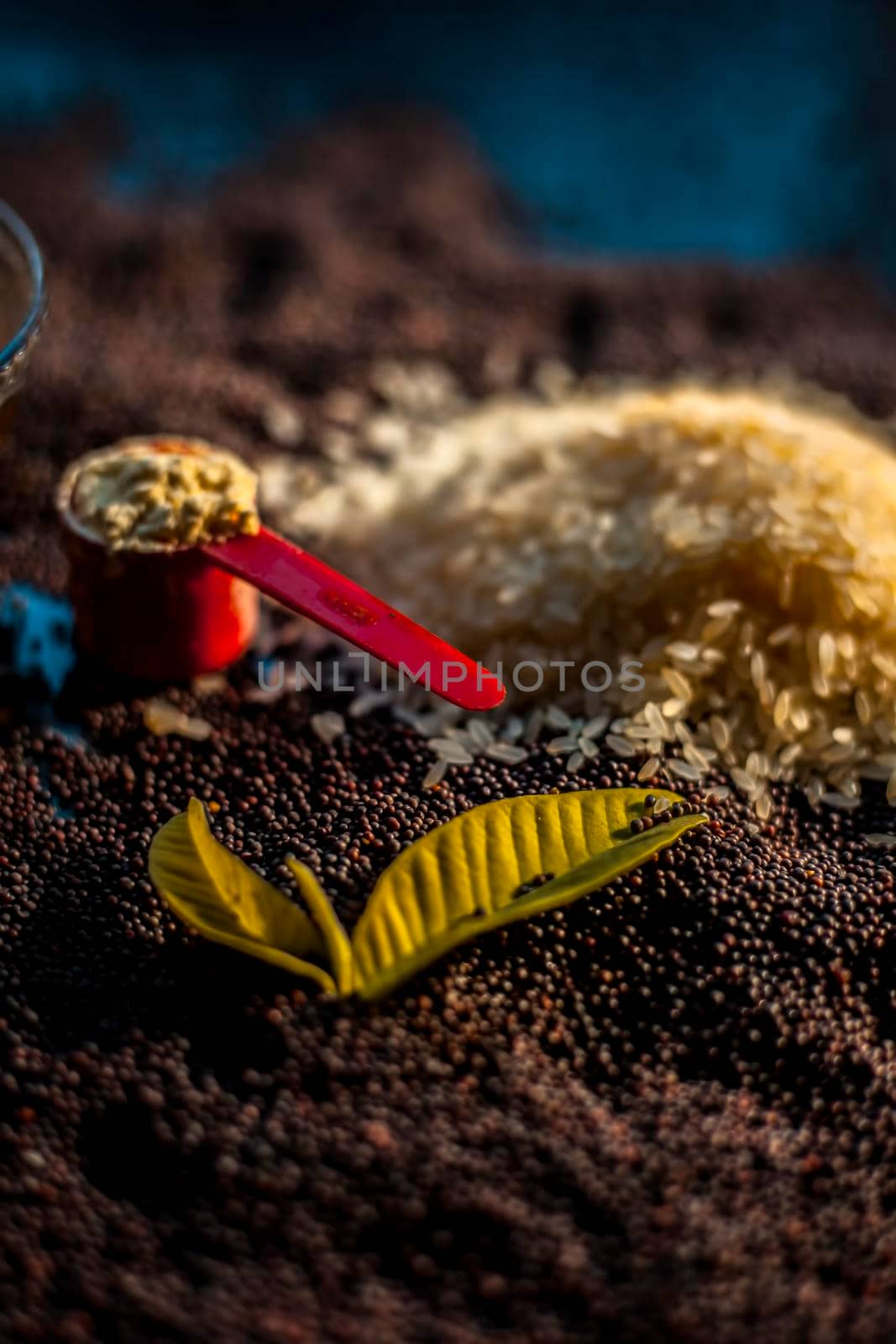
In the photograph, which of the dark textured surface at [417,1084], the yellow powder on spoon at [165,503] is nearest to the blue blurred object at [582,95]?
the yellow powder on spoon at [165,503]

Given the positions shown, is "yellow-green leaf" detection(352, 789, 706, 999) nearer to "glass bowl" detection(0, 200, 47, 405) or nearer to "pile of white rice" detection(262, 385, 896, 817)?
"pile of white rice" detection(262, 385, 896, 817)

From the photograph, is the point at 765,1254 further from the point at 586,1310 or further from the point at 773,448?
the point at 773,448

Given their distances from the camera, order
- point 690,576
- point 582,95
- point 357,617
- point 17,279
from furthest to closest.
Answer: point 582,95
point 17,279
point 690,576
point 357,617

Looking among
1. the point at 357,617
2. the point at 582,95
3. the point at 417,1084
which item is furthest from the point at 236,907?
the point at 582,95

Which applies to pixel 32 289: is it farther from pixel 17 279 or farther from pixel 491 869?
pixel 491 869

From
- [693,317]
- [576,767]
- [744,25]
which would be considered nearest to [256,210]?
[693,317]

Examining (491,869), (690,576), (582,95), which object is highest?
(582,95)
